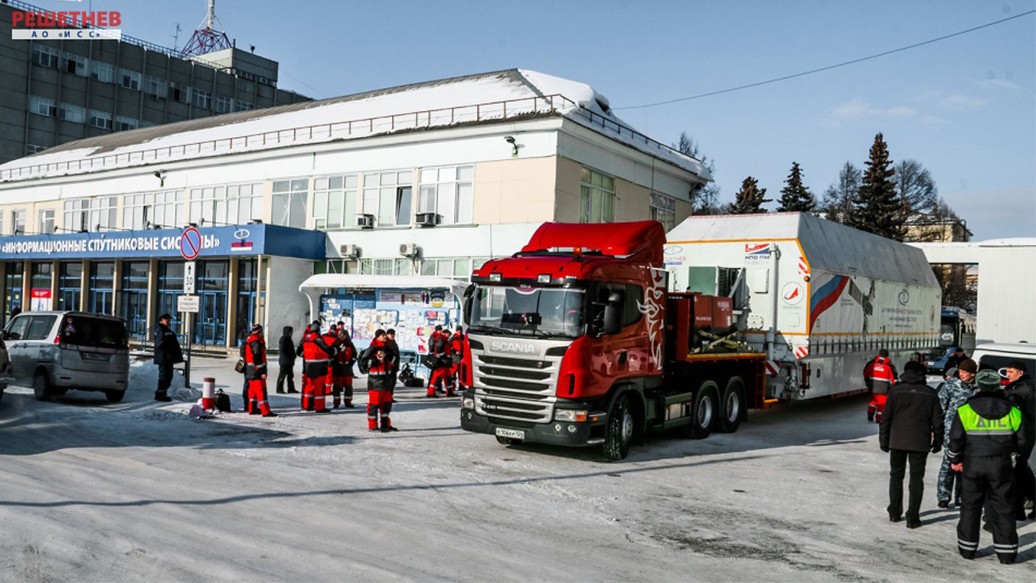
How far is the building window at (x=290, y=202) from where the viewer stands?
34.3m

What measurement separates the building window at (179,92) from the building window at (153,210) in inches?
1455

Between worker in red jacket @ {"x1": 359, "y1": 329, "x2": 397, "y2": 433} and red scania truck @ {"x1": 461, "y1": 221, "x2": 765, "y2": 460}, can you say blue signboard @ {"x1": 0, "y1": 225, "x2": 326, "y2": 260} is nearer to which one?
worker in red jacket @ {"x1": 359, "y1": 329, "x2": 397, "y2": 433}

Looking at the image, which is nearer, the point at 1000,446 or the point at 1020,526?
the point at 1000,446

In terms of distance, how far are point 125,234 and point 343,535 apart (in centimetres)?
3281

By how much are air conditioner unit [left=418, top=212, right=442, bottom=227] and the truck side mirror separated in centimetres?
1916

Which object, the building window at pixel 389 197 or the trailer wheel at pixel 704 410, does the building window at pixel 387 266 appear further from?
the trailer wheel at pixel 704 410

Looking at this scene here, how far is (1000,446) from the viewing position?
748 centimetres

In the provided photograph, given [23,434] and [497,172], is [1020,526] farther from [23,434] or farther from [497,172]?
[497,172]

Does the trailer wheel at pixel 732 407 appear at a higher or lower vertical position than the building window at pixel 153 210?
lower

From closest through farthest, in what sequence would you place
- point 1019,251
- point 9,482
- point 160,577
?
point 160,577
point 9,482
point 1019,251

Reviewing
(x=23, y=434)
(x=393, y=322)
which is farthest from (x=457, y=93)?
(x=23, y=434)

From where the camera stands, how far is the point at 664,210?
35.1m

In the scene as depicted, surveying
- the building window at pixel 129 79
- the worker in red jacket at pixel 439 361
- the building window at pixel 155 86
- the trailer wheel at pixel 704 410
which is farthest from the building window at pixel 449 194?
the building window at pixel 155 86

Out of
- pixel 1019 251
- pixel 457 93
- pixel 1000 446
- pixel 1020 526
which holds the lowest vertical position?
pixel 1020 526
